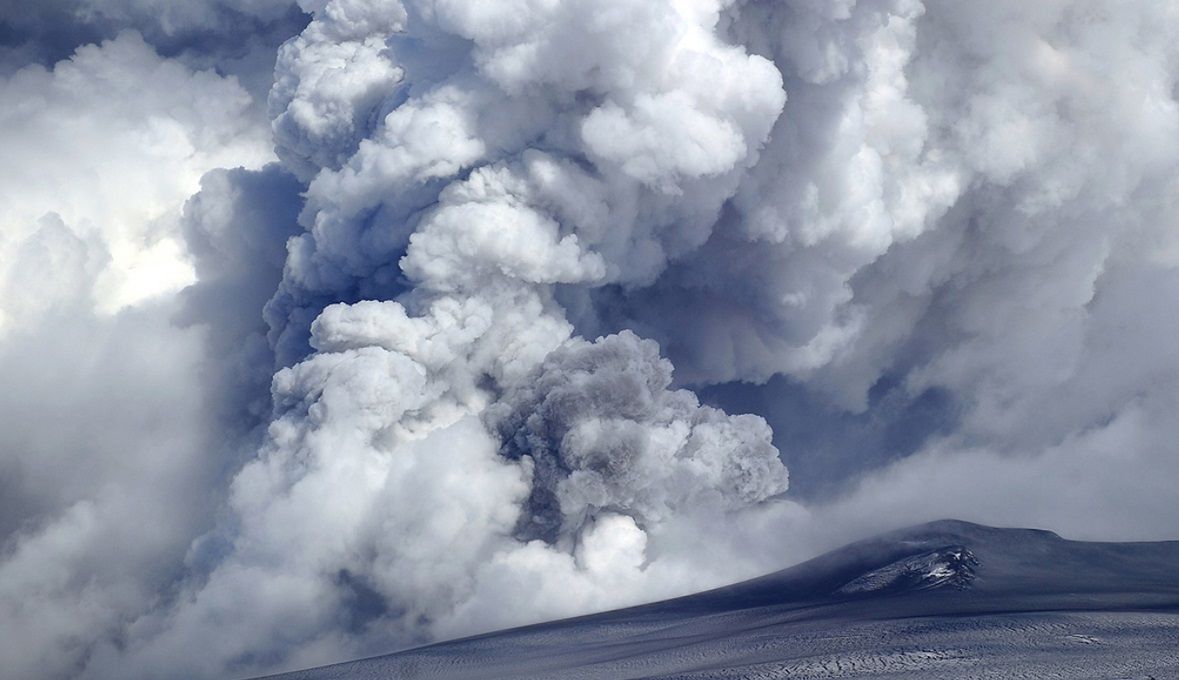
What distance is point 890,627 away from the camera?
31344 mm

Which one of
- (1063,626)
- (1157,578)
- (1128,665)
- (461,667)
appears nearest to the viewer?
(1128,665)

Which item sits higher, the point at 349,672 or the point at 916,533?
the point at 916,533

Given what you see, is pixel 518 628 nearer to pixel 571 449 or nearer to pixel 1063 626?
pixel 571 449

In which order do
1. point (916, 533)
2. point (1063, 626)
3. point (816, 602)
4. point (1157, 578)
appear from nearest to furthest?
point (1063, 626), point (816, 602), point (1157, 578), point (916, 533)

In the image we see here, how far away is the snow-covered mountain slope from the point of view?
27.7 meters

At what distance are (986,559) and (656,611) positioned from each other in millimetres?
12943

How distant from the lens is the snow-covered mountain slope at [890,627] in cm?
2772

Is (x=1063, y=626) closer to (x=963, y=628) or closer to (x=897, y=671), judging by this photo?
(x=963, y=628)

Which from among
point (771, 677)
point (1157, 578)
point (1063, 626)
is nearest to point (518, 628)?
point (771, 677)

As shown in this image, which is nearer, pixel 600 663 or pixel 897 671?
pixel 897 671

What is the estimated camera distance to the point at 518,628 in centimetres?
3791

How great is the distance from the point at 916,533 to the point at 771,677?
21.7 metres

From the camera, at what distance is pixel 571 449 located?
38.9m

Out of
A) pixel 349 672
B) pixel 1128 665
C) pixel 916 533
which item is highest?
pixel 916 533
